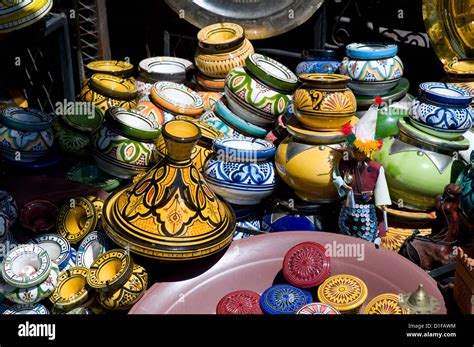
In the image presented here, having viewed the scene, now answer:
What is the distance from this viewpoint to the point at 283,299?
106 inches

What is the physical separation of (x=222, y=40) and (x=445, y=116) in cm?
188

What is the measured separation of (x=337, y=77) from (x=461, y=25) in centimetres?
128

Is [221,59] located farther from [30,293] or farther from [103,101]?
[30,293]

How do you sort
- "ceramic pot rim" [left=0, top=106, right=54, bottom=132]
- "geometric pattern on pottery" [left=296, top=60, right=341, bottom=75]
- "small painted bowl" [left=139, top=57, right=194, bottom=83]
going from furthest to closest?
"small painted bowl" [left=139, top=57, right=194, bottom=83] < "geometric pattern on pottery" [left=296, top=60, right=341, bottom=75] < "ceramic pot rim" [left=0, top=106, right=54, bottom=132]

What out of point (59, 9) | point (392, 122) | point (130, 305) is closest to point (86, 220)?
point (130, 305)

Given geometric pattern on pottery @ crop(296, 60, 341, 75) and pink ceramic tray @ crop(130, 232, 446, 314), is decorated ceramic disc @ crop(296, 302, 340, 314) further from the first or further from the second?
geometric pattern on pottery @ crop(296, 60, 341, 75)

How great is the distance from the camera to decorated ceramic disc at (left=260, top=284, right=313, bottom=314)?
2.64 meters

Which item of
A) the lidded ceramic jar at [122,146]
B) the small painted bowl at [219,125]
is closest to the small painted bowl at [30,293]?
the lidded ceramic jar at [122,146]

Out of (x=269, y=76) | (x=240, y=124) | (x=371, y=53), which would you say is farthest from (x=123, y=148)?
(x=371, y=53)

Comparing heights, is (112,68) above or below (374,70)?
below

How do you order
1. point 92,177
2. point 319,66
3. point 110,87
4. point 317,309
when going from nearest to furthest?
point 317,309 → point 92,177 → point 110,87 → point 319,66

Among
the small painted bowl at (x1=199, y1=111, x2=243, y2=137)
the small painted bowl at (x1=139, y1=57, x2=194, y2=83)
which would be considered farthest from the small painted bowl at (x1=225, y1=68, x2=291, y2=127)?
the small painted bowl at (x1=139, y1=57, x2=194, y2=83)

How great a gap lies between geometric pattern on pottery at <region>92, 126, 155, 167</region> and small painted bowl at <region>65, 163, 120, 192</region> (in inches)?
8.1

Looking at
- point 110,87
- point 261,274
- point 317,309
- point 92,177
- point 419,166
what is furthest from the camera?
point 110,87
